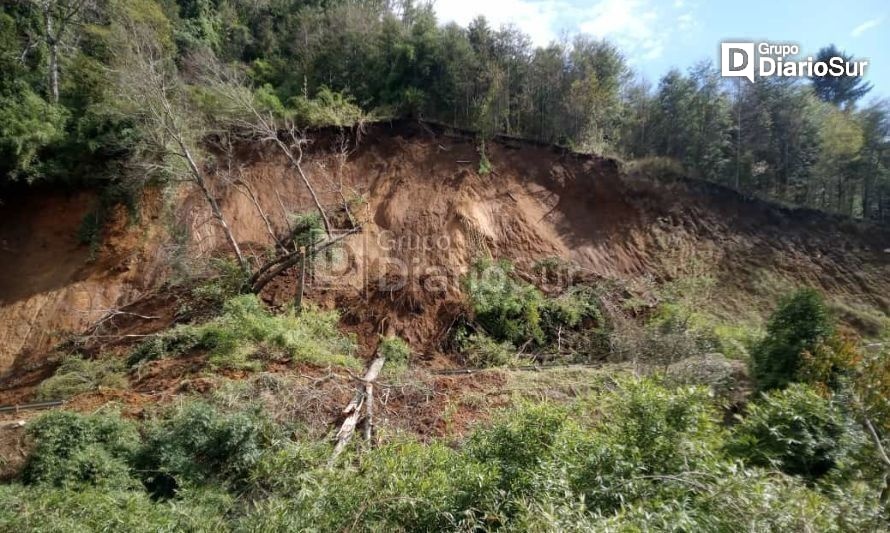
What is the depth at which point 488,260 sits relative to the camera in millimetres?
14344

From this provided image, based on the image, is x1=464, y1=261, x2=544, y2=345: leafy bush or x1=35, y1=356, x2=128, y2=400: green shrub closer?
x1=35, y1=356, x2=128, y2=400: green shrub

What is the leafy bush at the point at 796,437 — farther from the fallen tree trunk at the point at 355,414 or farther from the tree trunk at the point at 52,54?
the tree trunk at the point at 52,54

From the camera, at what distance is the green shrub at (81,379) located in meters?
9.62

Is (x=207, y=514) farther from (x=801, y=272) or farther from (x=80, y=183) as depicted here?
(x=801, y=272)

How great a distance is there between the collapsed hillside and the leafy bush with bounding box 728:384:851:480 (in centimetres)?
782

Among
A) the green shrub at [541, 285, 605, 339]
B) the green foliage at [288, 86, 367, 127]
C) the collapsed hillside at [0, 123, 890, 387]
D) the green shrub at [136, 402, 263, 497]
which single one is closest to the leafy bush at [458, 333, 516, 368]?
the collapsed hillside at [0, 123, 890, 387]

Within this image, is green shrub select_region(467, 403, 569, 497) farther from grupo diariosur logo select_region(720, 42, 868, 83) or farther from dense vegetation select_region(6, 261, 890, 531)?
grupo diariosur logo select_region(720, 42, 868, 83)

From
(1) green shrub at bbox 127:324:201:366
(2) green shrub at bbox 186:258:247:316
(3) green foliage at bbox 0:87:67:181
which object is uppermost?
(3) green foliage at bbox 0:87:67:181

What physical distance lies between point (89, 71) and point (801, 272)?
2361 centimetres

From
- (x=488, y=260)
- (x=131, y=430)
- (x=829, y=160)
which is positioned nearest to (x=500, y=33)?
(x=488, y=260)

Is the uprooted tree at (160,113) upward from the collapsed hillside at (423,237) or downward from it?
upward

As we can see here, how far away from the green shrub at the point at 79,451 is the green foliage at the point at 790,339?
9.90 meters

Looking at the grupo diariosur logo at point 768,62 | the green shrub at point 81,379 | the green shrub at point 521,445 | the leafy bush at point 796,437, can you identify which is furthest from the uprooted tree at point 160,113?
the grupo diariosur logo at point 768,62

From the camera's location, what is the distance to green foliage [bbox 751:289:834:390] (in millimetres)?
7977
